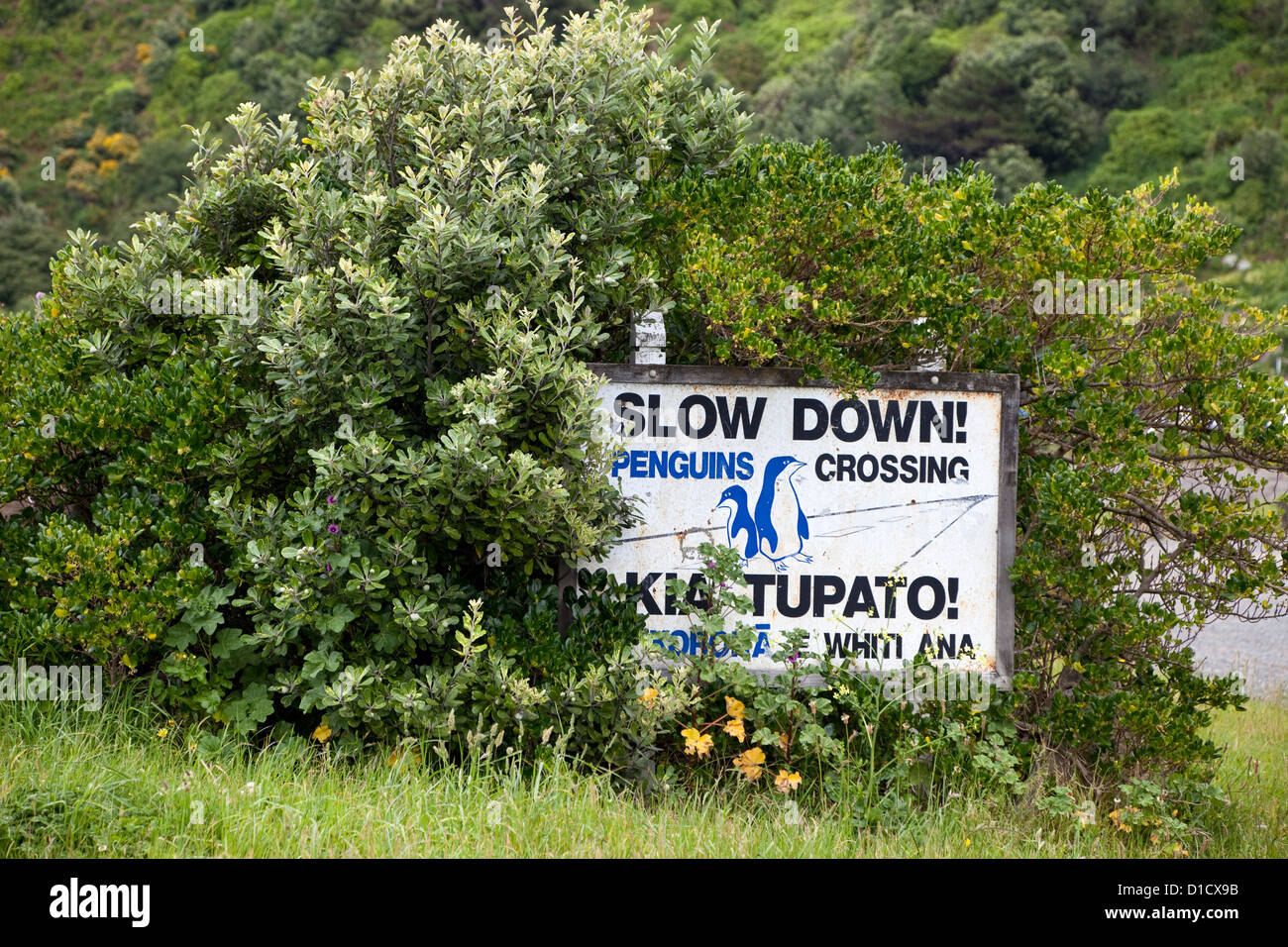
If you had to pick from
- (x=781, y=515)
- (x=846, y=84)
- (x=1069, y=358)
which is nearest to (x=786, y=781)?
(x=781, y=515)

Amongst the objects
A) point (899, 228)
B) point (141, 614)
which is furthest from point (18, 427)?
point (899, 228)

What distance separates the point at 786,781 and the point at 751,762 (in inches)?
5.5

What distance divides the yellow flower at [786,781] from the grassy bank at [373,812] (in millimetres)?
84

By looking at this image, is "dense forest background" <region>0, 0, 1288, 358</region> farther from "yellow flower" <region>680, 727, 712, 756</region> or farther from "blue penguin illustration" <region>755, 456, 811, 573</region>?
"yellow flower" <region>680, 727, 712, 756</region>

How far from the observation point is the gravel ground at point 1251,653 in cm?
793

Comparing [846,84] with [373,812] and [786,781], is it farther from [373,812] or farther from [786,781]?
[373,812]

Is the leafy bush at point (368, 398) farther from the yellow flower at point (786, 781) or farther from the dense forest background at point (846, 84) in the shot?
the dense forest background at point (846, 84)

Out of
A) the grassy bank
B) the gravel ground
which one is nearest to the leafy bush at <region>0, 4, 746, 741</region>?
the grassy bank

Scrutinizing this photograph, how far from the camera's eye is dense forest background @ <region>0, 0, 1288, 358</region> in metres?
40.9

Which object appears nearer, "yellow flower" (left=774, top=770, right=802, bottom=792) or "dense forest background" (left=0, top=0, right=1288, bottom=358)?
"yellow flower" (left=774, top=770, right=802, bottom=792)

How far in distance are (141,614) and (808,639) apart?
95.0 inches

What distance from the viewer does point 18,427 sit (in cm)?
419

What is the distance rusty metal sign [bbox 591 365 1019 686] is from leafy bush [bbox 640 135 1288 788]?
179 millimetres

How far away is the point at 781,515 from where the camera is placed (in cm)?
416
